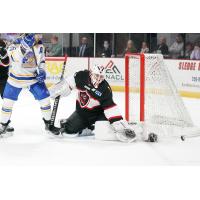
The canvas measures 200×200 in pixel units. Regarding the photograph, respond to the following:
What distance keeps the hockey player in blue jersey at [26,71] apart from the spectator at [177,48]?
4548 millimetres

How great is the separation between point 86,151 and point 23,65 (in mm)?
1049

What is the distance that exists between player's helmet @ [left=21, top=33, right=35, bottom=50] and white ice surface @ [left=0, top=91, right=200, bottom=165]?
2.95 ft

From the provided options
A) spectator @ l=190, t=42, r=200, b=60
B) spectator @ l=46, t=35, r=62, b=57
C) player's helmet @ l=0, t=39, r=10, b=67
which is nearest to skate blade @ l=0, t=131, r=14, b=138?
player's helmet @ l=0, t=39, r=10, b=67

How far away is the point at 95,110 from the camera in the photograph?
423 cm

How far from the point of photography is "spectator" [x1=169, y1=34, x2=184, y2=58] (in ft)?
27.0

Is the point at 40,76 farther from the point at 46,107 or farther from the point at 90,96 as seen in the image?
the point at 90,96

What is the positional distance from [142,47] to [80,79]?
4610mm

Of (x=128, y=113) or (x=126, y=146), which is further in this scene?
(x=128, y=113)

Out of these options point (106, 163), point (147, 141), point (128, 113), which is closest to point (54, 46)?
point (128, 113)

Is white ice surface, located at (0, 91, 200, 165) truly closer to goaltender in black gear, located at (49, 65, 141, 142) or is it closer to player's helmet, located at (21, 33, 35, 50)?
goaltender in black gear, located at (49, 65, 141, 142)

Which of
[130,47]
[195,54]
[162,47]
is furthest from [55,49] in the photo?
[195,54]

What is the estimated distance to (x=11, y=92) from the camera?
13.6ft

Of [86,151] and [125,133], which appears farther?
[125,133]

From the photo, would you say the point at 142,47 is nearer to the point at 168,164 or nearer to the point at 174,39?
the point at 174,39
